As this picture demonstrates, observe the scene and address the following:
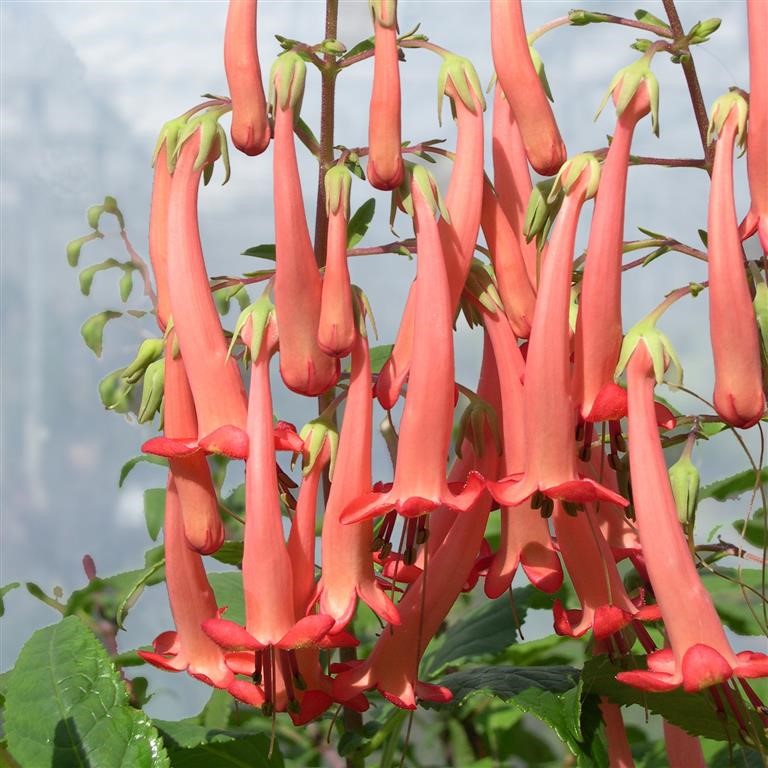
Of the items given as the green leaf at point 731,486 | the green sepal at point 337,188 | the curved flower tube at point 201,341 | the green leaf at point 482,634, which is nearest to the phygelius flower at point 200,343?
the curved flower tube at point 201,341

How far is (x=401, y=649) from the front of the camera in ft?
3.11

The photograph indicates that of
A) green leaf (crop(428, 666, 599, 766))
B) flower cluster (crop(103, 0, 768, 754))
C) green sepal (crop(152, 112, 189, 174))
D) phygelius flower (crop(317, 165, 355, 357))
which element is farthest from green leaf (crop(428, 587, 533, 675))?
green sepal (crop(152, 112, 189, 174))

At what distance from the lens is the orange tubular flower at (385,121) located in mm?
888

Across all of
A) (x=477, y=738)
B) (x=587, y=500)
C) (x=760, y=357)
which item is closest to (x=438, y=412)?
(x=587, y=500)

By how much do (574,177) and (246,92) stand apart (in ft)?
0.84

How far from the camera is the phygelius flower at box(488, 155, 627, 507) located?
2.86ft

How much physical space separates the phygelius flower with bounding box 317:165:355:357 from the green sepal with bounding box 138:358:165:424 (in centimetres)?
16

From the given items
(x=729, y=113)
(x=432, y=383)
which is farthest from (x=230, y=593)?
(x=729, y=113)

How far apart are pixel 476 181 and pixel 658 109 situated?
5.7 inches

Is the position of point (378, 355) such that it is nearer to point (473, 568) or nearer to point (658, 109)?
point (473, 568)

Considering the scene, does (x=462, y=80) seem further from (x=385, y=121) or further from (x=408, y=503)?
(x=408, y=503)

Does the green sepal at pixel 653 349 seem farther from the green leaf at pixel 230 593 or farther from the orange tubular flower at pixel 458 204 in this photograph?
the green leaf at pixel 230 593

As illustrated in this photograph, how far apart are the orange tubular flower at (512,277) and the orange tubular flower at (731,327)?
147mm

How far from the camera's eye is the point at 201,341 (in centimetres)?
93
